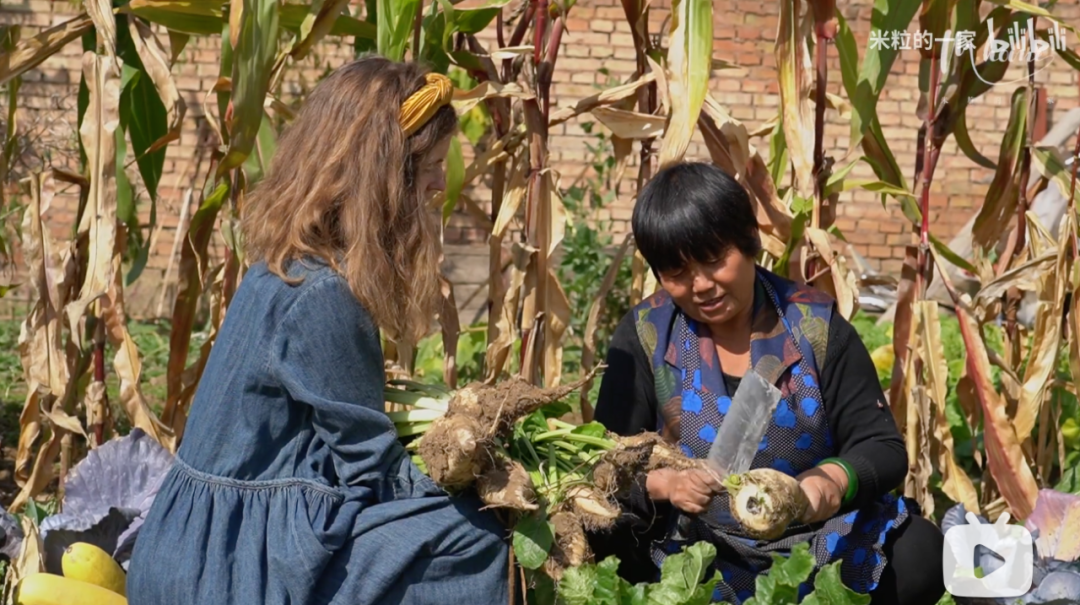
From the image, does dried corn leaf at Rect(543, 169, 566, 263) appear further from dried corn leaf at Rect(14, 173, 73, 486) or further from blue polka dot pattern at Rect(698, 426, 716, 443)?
dried corn leaf at Rect(14, 173, 73, 486)

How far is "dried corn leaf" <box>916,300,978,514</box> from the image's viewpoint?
2.89 meters

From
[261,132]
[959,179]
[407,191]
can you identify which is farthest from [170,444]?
[959,179]

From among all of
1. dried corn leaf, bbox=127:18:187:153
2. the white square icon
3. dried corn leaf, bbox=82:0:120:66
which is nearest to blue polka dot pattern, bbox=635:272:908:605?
the white square icon

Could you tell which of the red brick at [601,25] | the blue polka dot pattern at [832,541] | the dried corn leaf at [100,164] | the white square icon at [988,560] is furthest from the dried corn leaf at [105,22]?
the red brick at [601,25]

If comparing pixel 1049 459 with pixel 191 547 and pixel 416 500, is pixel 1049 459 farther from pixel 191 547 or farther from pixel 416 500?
pixel 191 547

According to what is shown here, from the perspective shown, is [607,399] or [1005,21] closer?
[607,399]

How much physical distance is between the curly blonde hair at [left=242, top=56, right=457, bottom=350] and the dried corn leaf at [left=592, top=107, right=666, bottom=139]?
2.54 ft

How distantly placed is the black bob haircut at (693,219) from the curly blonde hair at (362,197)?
431 millimetres

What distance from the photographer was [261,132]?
2.80m

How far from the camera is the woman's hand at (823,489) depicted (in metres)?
2.15

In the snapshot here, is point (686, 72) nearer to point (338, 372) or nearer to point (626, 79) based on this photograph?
point (338, 372)

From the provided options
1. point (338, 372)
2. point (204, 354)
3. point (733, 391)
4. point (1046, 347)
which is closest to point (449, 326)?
point (204, 354)

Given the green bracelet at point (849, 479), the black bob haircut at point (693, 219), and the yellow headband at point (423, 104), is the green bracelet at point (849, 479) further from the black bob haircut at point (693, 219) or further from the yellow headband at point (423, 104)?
the yellow headband at point (423, 104)

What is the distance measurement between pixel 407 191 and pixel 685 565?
81cm
